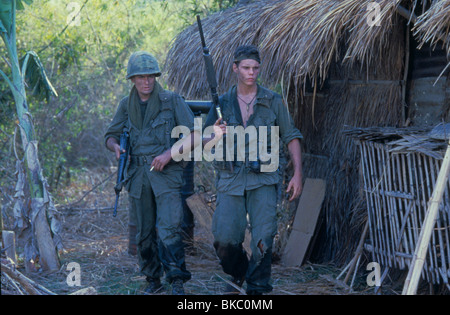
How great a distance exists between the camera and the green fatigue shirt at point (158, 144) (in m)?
5.27

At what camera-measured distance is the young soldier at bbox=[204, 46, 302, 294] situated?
503cm

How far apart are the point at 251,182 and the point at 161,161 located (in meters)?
0.73

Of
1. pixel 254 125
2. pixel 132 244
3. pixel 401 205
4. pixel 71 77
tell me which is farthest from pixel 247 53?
pixel 71 77

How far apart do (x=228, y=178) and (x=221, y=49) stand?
7.69 ft

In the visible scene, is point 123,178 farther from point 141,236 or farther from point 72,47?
point 72,47

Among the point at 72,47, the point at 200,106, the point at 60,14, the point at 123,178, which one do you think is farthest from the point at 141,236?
the point at 60,14

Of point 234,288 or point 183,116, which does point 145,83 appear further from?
point 234,288

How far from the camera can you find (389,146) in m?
5.09

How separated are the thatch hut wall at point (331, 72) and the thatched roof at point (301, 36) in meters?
0.01

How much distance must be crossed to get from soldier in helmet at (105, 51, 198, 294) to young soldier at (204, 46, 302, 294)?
1.10 ft

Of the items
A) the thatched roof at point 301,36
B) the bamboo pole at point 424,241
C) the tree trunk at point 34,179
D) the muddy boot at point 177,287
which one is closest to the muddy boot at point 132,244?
the tree trunk at point 34,179

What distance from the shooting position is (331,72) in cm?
698

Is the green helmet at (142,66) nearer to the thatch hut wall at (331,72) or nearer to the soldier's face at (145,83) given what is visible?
the soldier's face at (145,83)

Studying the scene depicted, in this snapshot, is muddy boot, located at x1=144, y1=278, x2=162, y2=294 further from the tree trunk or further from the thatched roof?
the thatched roof
